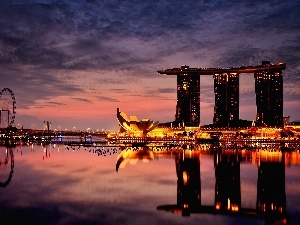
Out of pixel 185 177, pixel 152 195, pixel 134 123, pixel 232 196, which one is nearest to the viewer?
pixel 232 196

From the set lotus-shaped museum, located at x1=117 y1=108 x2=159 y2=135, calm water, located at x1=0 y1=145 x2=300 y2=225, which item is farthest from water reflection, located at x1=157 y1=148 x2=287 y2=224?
lotus-shaped museum, located at x1=117 y1=108 x2=159 y2=135

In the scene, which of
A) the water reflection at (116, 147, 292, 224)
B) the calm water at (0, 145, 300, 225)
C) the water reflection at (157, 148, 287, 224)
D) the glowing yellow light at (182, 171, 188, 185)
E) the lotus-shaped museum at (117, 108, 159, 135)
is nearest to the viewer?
the calm water at (0, 145, 300, 225)

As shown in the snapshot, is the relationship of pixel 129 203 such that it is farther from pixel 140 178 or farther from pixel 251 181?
pixel 251 181

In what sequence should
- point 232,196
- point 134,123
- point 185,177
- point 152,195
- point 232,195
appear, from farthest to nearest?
point 134,123 → point 185,177 → point 152,195 → point 232,195 → point 232,196

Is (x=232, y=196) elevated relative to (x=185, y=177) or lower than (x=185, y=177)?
lower

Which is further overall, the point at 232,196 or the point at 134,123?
the point at 134,123

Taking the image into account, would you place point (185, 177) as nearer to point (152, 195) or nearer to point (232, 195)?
point (152, 195)

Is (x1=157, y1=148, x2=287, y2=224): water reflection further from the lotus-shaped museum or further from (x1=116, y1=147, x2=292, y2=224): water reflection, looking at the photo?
the lotus-shaped museum

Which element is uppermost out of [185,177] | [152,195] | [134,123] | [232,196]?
[134,123]

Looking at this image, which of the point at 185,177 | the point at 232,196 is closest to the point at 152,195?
the point at 232,196
